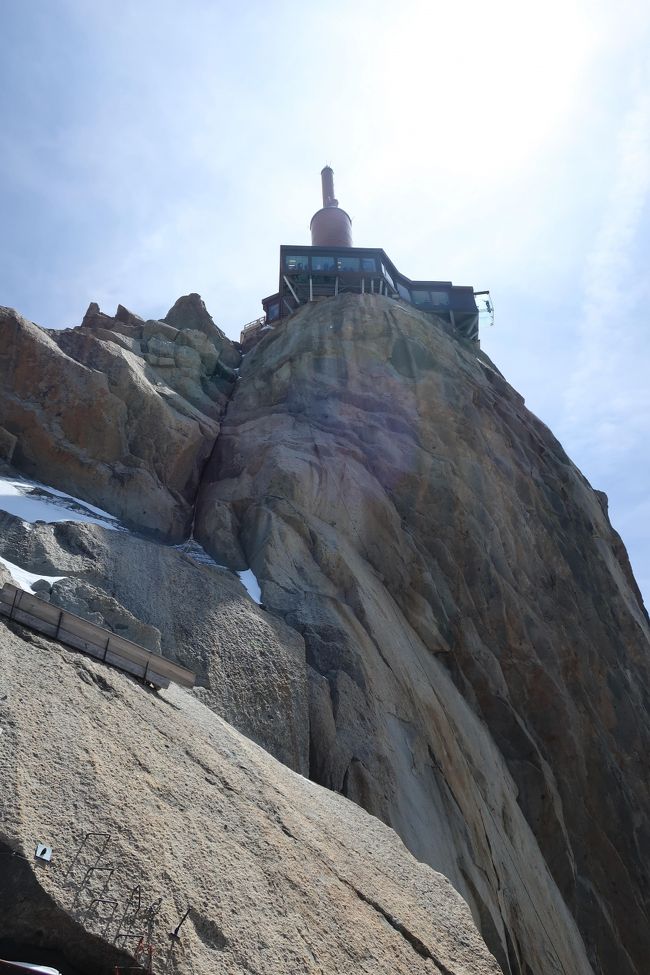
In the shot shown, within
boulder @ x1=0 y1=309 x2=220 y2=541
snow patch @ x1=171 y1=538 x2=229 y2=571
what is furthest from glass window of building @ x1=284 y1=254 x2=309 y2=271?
snow patch @ x1=171 y1=538 x2=229 y2=571

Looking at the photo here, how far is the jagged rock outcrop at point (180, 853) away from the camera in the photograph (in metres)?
6.65

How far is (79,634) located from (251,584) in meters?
6.70

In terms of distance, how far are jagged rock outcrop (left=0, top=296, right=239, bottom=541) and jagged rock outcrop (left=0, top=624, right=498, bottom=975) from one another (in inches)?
414

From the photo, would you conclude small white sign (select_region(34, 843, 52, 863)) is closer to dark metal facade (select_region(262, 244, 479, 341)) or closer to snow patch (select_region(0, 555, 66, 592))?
snow patch (select_region(0, 555, 66, 592))

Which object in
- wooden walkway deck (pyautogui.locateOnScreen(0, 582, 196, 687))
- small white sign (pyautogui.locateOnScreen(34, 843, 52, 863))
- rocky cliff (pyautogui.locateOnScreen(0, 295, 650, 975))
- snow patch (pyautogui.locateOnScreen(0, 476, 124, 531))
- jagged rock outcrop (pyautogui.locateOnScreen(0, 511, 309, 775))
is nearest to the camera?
small white sign (pyautogui.locateOnScreen(34, 843, 52, 863))

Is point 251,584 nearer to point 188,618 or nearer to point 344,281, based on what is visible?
point 188,618

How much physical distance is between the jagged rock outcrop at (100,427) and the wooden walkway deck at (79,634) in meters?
9.61

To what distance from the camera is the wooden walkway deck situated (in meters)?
9.61

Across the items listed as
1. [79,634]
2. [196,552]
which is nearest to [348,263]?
[196,552]

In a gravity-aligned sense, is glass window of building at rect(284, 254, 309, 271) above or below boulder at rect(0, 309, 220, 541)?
above

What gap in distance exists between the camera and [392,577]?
21.6 metres

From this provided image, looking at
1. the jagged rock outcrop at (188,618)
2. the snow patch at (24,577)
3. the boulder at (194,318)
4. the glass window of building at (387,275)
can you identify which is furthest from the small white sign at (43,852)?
the glass window of building at (387,275)

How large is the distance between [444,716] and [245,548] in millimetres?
5650

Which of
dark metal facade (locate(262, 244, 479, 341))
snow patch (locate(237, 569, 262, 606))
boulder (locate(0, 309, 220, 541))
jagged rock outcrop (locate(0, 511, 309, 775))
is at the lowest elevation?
jagged rock outcrop (locate(0, 511, 309, 775))
